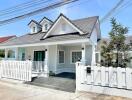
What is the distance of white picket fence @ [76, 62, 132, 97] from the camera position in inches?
312

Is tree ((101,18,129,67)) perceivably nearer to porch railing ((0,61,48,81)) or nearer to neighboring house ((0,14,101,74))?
neighboring house ((0,14,101,74))

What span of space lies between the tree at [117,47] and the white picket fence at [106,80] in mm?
1961

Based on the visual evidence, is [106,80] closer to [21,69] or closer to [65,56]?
[21,69]

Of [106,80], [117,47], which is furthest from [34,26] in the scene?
[106,80]

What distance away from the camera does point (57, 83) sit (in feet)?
35.4

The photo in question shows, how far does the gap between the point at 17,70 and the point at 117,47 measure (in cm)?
766

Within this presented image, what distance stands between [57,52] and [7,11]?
537cm

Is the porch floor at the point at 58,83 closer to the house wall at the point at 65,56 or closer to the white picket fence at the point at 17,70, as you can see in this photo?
the white picket fence at the point at 17,70

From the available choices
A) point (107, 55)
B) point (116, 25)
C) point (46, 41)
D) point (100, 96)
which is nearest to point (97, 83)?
point (100, 96)

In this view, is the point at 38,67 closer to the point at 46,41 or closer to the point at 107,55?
the point at 46,41

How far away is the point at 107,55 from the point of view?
10.3 metres

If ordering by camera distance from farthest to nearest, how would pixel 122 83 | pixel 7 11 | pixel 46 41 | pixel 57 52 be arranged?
pixel 57 52 < pixel 46 41 < pixel 7 11 < pixel 122 83

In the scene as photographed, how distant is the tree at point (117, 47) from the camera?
32.7 ft

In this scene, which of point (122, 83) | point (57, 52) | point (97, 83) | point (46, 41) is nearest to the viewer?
point (122, 83)
